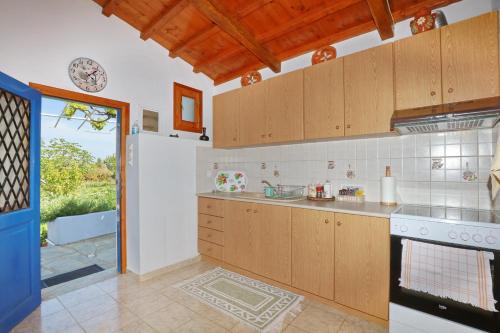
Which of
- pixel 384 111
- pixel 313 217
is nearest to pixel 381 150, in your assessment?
pixel 384 111

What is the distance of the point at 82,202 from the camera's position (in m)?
4.74

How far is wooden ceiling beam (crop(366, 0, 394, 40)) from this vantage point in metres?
1.80

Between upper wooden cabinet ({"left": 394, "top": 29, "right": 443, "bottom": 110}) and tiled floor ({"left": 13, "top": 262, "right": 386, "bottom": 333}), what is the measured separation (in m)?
1.72

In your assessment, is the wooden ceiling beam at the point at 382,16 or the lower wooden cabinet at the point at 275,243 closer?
the wooden ceiling beam at the point at 382,16

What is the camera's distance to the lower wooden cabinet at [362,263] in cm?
168

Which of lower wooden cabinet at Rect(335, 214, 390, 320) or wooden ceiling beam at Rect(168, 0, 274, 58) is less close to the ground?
wooden ceiling beam at Rect(168, 0, 274, 58)

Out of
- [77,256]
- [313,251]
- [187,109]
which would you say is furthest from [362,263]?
[77,256]

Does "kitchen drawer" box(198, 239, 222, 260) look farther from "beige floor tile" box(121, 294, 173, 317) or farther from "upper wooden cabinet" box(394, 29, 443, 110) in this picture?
"upper wooden cabinet" box(394, 29, 443, 110)

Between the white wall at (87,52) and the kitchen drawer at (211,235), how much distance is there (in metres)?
1.30

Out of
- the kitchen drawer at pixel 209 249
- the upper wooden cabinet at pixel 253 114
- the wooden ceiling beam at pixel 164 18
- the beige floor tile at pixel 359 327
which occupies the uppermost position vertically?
the wooden ceiling beam at pixel 164 18

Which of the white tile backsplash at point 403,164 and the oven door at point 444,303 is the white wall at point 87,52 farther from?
the oven door at point 444,303

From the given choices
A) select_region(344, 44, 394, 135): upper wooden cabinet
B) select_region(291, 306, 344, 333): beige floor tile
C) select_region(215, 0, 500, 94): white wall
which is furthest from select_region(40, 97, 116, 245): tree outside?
select_region(291, 306, 344, 333): beige floor tile


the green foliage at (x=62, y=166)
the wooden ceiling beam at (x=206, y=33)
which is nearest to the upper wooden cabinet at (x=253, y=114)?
the wooden ceiling beam at (x=206, y=33)

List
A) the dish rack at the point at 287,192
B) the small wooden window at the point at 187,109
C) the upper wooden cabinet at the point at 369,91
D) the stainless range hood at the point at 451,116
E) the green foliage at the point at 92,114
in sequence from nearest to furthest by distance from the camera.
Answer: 1. the stainless range hood at the point at 451,116
2. the upper wooden cabinet at the point at 369,91
3. the dish rack at the point at 287,192
4. the small wooden window at the point at 187,109
5. the green foliage at the point at 92,114
